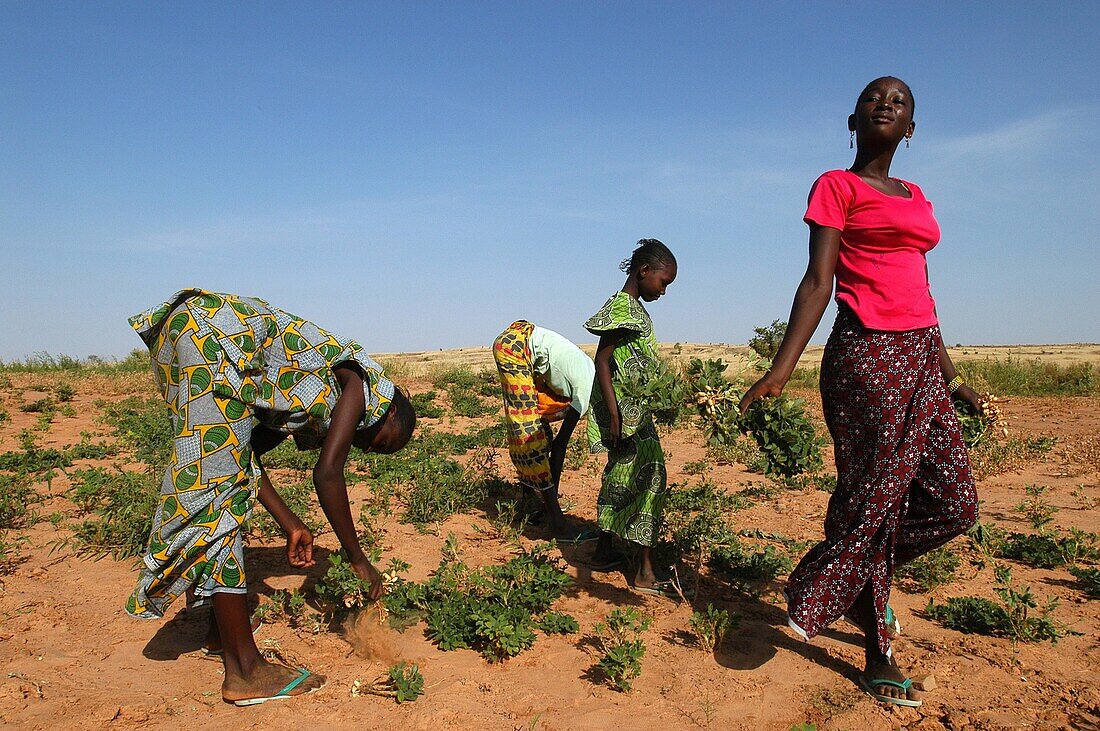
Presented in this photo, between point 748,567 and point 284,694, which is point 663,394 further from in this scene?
point 284,694

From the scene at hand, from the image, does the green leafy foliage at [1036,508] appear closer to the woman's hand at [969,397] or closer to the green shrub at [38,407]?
the woman's hand at [969,397]

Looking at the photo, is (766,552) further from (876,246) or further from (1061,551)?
(876,246)

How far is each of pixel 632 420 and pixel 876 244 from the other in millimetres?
1728

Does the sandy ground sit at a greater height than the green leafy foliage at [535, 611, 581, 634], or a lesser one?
lesser

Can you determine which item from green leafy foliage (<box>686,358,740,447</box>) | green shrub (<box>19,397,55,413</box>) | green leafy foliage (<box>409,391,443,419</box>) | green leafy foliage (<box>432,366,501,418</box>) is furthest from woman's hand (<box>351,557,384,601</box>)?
green shrub (<box>19,397,55,413</box>)

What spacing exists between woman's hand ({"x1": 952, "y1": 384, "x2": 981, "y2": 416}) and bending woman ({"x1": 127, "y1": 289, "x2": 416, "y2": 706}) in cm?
270

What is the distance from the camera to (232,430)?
3062mm

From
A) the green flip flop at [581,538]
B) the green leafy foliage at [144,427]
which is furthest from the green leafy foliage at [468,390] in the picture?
the green flip flop at [581,538]

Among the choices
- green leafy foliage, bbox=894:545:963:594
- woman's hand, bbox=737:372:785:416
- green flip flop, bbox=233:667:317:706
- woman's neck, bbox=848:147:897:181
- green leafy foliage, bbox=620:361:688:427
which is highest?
woman's neck, bbox=848:147:897:181

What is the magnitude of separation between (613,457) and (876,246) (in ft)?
6.73

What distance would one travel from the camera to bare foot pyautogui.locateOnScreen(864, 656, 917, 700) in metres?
3.12

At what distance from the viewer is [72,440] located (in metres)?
7.95

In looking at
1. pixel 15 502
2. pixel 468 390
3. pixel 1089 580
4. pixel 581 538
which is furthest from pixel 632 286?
pixel 468 390

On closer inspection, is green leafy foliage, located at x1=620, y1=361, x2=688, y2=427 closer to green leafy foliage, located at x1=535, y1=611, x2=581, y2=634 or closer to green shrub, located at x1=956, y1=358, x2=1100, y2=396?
green leafy foliage, located at x1=535, y1=611, x2=581, y2=634
